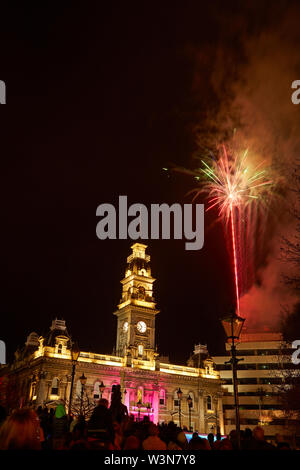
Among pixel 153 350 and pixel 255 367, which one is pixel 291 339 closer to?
pixel 153 350

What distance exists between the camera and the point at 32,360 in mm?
60062

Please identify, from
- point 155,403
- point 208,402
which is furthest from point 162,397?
point 208,402

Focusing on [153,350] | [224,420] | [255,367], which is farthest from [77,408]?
[255,367]

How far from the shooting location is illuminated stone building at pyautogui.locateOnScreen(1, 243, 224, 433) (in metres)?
56.9

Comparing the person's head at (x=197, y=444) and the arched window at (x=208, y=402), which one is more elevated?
the arched window at (x=208, y=402)

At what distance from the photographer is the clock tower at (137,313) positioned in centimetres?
6612

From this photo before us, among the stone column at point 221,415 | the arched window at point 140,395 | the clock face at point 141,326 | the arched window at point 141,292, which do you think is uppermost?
the arched window at point 141,292

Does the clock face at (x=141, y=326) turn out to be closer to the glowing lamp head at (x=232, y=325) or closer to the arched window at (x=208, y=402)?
the arched window at (x=208, y=402)

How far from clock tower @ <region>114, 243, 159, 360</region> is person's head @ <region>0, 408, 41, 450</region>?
60.7 m

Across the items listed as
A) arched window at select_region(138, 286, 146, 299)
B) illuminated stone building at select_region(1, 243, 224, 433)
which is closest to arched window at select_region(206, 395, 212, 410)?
illuminated stone building at select_region(1, 243, 224, 433)

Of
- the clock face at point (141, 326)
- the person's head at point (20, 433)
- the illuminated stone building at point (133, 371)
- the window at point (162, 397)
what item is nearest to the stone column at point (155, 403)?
the illuminated stone building at point (133, 371)
